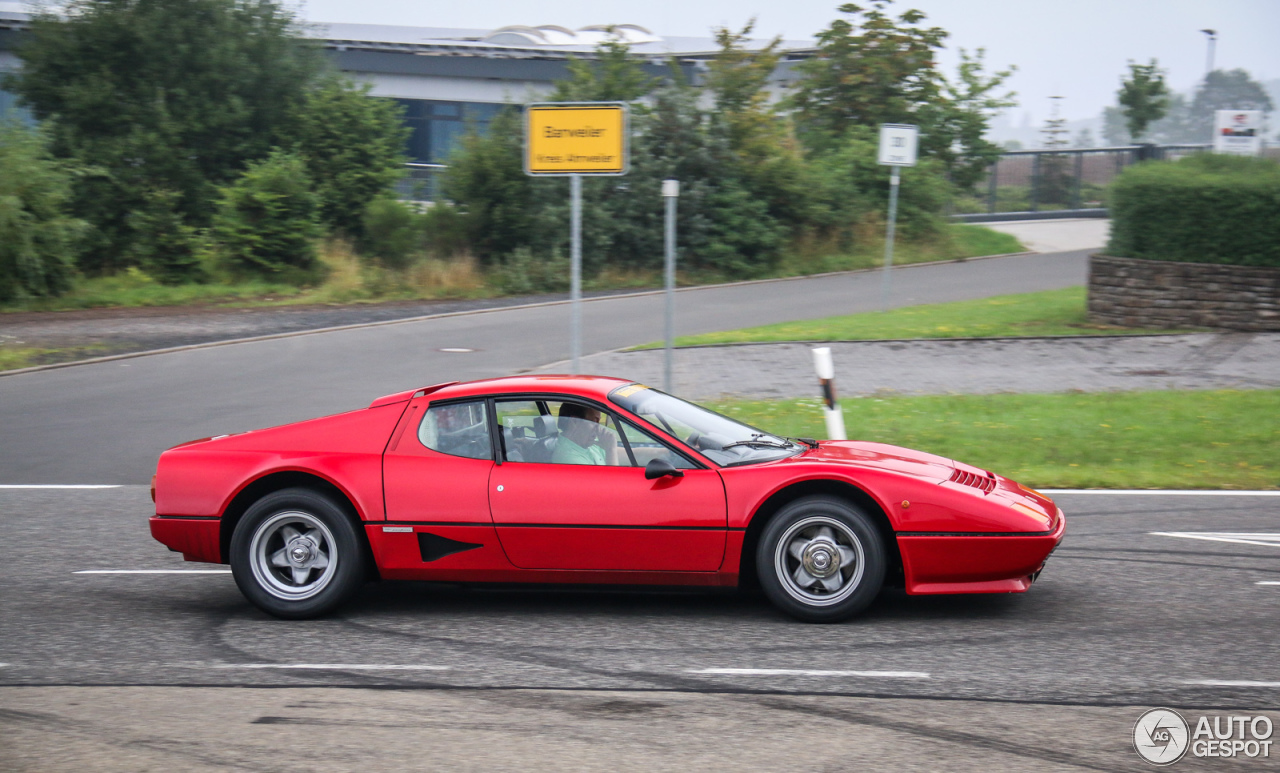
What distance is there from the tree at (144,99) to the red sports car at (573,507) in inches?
853

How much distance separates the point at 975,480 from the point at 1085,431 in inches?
226

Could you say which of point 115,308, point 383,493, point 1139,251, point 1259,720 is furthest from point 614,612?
point 115,308

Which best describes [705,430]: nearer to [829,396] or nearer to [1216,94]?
[829,396]

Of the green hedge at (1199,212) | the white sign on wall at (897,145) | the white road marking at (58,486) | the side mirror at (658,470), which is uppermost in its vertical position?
the white sign on wall at (897,145)

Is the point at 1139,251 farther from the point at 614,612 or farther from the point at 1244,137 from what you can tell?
the point at 614,612

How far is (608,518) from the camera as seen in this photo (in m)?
5.70

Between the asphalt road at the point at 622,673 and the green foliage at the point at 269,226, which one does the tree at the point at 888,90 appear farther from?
the asphalt road at the point at 622,673

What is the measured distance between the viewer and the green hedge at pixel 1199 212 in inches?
629

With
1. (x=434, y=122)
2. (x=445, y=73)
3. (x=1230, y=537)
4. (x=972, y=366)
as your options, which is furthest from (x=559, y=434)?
(x=434, y=122)

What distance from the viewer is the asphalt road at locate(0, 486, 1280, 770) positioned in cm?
423

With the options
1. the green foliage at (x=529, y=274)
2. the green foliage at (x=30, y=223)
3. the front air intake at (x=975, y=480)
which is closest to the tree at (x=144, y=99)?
the green foliage at (x=30, y=223)

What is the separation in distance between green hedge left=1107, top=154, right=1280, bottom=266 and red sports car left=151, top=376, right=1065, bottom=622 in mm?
12207

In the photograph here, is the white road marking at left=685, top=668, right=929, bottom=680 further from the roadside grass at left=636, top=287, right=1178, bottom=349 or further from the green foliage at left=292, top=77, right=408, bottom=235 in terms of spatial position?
the green foliage at left=292, top=77, right=408, bottom=235

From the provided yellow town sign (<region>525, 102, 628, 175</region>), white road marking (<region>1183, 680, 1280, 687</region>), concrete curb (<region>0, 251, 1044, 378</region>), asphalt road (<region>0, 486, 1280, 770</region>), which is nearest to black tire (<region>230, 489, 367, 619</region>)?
asphalt road (<region>0, 486, 1280, 770</region>)
